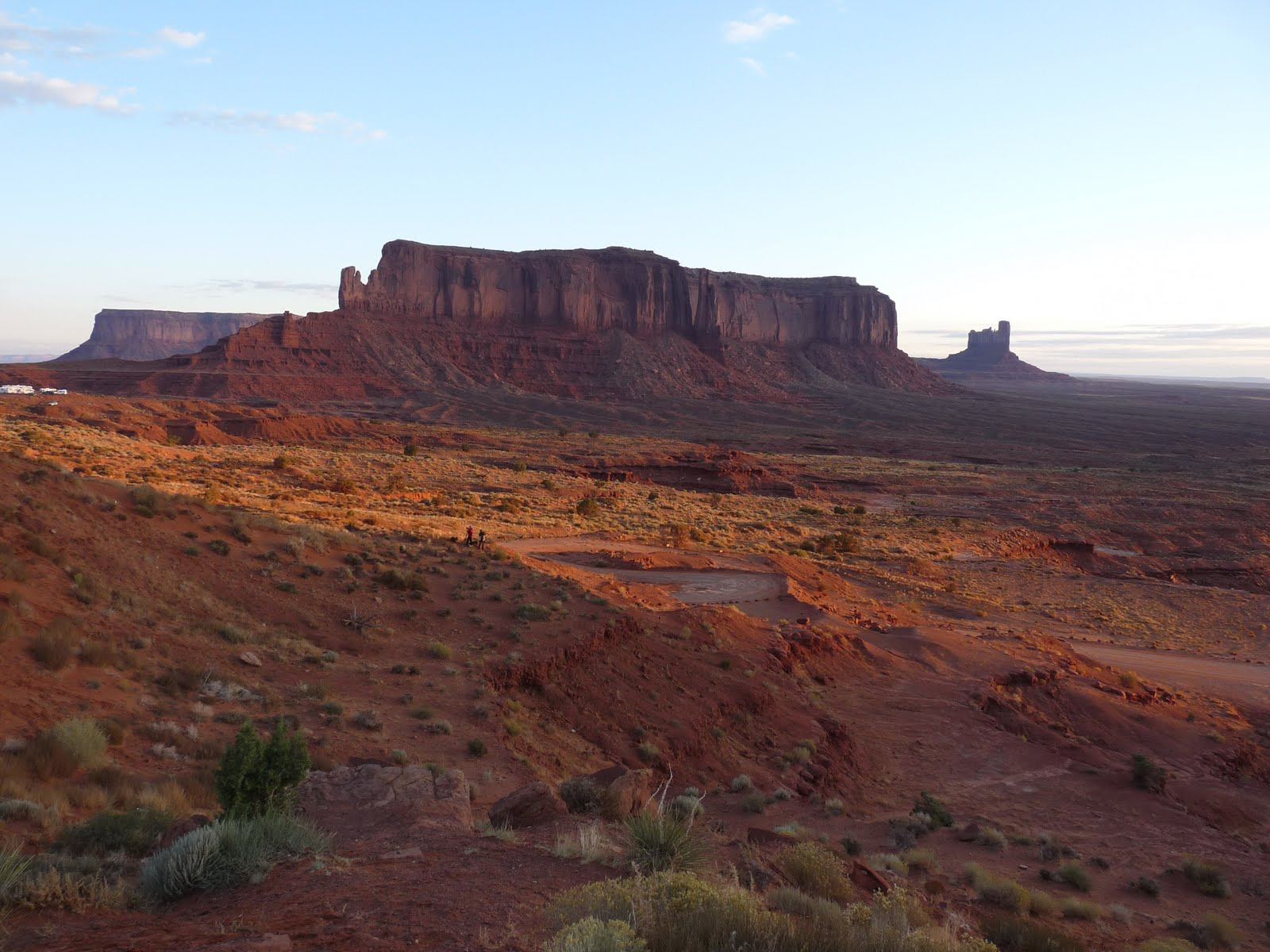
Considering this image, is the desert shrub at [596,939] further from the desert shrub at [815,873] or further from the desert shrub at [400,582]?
the desert shrub at [400,582]

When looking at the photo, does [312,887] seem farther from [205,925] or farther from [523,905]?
[523,905]

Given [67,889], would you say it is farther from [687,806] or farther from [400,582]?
[400,582]

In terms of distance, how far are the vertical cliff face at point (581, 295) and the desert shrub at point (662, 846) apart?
12905 cm

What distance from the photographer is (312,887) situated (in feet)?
18.5

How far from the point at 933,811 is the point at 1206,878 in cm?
350

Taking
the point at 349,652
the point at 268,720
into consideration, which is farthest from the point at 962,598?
the point at 268,720

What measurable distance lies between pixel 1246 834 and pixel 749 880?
12475mm

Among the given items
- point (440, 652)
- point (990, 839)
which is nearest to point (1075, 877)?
point (990, 839)

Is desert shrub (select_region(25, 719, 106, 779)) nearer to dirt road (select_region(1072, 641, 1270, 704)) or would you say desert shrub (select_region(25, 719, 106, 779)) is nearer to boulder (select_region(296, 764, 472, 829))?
boulder (select_region(296, 764, 472, 829))

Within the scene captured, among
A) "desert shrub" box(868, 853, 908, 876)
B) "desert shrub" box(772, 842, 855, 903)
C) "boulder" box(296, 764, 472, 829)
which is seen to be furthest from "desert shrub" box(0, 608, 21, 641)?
"desert shrub" box(868, 853, 908, 876)

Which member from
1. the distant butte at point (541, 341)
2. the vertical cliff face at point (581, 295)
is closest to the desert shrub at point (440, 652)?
the distant butte at point (541, 341)

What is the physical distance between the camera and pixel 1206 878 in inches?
428

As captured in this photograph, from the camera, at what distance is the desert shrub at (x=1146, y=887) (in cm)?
1041

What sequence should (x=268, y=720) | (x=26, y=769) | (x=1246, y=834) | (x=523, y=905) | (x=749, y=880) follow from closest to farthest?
1. (x=523, y=905)
2. (x=749, y=880)
3. (x=26, y=769)
4. (x=268, y=720)
5. (x=1246, y=834)
